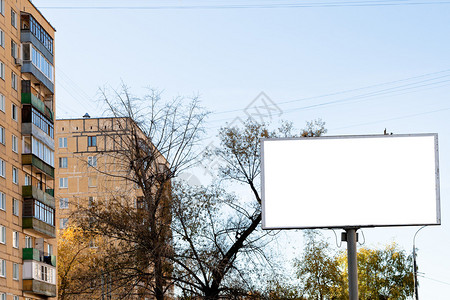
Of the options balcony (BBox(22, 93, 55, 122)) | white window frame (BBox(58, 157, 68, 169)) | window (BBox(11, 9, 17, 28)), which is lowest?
balcony (BBox(22, 93, 55, 122))

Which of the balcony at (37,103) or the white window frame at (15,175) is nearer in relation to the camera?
the white window frame at (15,175)

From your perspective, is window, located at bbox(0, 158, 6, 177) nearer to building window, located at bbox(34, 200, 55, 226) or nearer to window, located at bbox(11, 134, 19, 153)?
window, located at bbox(11, 134, 19, 153)

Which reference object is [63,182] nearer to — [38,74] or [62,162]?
[62,162]

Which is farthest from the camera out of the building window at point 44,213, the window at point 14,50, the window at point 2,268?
the building window at point 44,213

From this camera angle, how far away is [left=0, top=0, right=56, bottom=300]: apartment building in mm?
63406

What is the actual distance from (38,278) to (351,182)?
182 feet

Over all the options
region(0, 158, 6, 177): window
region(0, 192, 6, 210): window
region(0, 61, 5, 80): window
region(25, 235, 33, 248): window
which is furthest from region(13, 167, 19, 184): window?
region(0, 61, 5, 80): window

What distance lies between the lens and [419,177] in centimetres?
1461

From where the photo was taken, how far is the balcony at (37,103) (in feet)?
222

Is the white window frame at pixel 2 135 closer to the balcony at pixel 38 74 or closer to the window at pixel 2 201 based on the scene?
the window at pixel 2 201

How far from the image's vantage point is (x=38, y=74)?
70250mm

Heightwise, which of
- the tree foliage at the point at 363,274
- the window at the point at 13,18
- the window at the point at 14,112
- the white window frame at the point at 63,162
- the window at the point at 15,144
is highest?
the window at the point at 13,18

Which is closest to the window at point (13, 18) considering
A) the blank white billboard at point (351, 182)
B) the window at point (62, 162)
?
the window at point (62, 162)

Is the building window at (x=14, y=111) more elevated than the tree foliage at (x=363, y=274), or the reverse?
the building window at (x=14, y=111)
